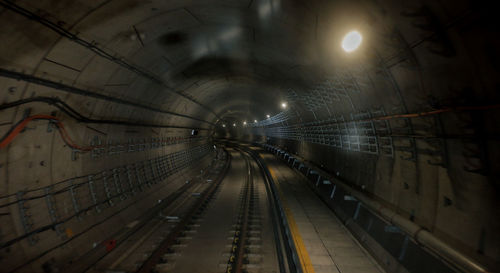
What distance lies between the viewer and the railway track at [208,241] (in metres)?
6.21

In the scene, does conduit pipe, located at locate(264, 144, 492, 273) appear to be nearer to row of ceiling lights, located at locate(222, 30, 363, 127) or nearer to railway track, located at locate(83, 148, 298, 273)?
railway track, located at locate(83, 148, 298, 273)

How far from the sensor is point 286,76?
1063 centimetres

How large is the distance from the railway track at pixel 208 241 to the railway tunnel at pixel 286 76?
0.06 meters

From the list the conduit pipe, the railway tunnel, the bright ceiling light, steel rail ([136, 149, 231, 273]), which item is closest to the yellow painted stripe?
the railway tunnel

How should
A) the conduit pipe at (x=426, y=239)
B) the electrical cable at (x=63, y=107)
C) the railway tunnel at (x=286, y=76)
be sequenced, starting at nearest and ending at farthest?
1. the conduit pipe at (x=426, y=239)
2. the railway tunnel at (x=286, y=76)
3. the electrical cable at (x=63, y=107)

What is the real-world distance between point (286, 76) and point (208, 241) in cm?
746

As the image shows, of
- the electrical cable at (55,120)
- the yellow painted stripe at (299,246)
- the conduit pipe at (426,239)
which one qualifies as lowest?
the yellow painted stripe at (299,246)

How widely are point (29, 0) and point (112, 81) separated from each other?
11.1 feet

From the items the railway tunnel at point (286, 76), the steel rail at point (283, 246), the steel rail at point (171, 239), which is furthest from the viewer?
the steel rail at point (283, 246)

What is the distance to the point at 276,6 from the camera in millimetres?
5320

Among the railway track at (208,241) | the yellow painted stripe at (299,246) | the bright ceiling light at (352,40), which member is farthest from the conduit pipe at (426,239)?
the bright ceiling light at (352,40)

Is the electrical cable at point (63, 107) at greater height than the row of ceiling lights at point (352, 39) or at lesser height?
lesser

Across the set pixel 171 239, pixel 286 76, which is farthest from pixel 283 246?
pixel 286 76

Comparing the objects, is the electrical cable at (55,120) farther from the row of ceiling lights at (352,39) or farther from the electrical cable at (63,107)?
the row of ceiling lights at (352,39)
